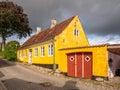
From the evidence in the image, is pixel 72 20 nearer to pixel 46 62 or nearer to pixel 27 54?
pixel 46 62

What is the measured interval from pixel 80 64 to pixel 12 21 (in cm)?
2169

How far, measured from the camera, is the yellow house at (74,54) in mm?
19094

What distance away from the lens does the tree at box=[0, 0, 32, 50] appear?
37375 millimetres

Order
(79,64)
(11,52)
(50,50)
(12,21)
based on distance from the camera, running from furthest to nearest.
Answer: (11,52) < (12,21) < (50,50) < (79,64)

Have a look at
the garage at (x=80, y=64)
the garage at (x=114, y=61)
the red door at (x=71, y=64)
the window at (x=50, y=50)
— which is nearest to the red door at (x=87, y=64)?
the garage at (x=80, y=64)

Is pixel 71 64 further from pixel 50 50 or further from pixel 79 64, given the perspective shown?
pixel 50 50

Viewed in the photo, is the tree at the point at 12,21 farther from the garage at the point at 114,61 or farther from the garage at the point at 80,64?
the garage at the point at 114,61

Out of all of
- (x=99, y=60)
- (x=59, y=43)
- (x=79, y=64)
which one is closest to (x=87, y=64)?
(x=79, y=64)

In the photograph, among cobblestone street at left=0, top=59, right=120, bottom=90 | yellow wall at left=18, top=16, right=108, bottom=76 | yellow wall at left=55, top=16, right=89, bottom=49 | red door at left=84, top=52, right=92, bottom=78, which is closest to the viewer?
cobblestone street at left=0, top=59, right=120, bottom=90

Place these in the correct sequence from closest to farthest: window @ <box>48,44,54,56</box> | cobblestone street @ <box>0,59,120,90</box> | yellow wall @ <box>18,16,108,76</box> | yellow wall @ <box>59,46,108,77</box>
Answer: cobblestone street @ <box>0,59,120,90</box>, yellow wall @ <box>59,46,108,77</box>, yellow wall @ <box>18,16,108,76</box>, window @ <box>48,44,54,56</box>

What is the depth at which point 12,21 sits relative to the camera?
39.1 metres

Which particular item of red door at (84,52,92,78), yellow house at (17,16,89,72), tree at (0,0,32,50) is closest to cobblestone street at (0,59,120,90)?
red door at (84,52,92,78)

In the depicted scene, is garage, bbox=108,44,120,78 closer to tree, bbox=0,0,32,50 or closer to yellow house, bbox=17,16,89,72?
yellow house, bbox=17,16,89,72

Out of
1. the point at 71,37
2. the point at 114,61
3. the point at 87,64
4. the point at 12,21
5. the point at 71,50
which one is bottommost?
the point at 87,64
